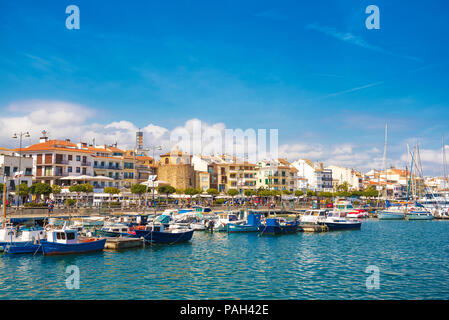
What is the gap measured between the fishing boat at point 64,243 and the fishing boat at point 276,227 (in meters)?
22.8

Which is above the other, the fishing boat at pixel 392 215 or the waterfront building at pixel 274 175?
the waterfront building at pixel 274 175

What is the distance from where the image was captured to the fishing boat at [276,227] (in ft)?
167

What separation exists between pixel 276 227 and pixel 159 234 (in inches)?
670

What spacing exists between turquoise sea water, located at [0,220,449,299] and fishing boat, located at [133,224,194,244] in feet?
2.99

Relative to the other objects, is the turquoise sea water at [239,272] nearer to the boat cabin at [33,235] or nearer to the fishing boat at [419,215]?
the boat cabin at [33,235]

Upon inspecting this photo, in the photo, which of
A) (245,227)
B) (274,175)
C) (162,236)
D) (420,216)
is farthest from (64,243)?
(274,175)

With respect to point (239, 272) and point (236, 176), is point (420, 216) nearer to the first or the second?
point (236, 176)

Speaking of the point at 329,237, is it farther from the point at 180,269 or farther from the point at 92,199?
the point at 92,199

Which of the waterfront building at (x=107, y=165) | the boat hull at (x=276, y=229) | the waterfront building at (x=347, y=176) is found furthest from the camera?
the waterfront building at (x=347, y=176)

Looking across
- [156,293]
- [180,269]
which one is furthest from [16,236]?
[156,293]

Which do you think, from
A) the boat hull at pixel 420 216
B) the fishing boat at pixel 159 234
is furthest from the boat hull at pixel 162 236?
the boat hull at pixel 420 216

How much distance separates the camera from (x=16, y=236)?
34.7m
